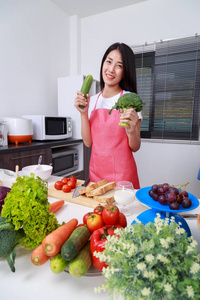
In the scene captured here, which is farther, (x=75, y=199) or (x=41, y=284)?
(x=75, y=199)

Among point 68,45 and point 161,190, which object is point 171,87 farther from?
point 161,190

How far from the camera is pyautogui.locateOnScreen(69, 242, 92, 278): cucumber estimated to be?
0.41m

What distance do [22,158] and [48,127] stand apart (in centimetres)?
60

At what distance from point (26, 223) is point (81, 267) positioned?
0.19 metres

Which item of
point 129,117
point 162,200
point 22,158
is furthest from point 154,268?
point 22,158

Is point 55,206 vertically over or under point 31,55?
under

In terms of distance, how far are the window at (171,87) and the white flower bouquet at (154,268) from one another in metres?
2.59

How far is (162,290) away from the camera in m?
0.31

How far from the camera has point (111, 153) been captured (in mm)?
1442

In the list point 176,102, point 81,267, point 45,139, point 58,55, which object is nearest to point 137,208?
point 81,267

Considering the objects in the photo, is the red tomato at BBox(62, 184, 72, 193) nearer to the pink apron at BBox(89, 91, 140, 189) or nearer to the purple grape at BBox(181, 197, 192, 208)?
the pink apron at BBox(89, 91, 140, 189)

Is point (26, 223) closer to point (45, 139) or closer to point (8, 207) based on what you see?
point (8, 207)

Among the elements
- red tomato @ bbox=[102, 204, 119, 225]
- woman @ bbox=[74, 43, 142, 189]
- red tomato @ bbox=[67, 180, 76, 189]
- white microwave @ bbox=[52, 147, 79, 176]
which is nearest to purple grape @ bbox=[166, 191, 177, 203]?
red tomato @ bbox=[102, 204, 119, 225]

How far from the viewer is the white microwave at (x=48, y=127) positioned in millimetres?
2242
